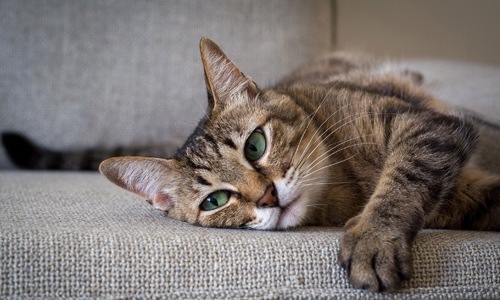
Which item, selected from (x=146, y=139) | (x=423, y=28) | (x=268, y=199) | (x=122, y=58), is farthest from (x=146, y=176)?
(x=423, y=28)

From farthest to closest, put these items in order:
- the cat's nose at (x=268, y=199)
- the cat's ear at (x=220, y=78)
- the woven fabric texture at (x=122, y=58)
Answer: the woven fabric texture at (x=122, y=58), the cat's ear at (x=220, y=78), the cat's nose at (x=268, y=199)

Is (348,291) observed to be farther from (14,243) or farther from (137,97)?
(137,97)

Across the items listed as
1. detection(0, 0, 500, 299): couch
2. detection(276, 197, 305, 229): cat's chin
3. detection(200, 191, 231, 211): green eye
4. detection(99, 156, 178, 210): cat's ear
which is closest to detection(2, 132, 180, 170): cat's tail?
detection(0, 0, 500, 299): couch

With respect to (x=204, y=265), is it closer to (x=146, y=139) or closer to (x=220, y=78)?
(x=220, y=78)

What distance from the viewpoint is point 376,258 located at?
2.68 feet

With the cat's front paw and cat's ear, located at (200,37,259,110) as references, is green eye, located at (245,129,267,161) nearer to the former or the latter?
cat's ear, located at (200,37,259,110)

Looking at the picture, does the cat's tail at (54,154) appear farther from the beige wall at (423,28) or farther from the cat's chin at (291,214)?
the beige wall at (423,28)

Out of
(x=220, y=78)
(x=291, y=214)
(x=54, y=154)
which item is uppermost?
(x=220, y=78)

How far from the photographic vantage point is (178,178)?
1.12 metres

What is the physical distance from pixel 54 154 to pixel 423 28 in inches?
74.0

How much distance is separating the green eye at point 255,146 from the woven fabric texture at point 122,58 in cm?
87

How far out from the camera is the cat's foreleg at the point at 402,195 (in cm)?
81

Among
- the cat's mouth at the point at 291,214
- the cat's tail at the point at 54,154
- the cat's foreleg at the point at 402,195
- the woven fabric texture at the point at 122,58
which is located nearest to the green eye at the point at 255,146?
the cat's mouth at the point at 291,214

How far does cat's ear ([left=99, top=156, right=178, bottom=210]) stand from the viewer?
41.8 inches
